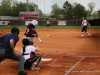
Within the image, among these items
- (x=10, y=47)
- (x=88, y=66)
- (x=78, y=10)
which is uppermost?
(x=78, y=10)

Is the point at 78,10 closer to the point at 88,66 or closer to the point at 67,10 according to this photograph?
the point at 67,10

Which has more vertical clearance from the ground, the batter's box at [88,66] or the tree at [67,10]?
the tree at [67,10]

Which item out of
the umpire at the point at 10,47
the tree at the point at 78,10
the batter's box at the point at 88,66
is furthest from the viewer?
the tree at the point at 78,10

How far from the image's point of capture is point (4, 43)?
A: 451cm

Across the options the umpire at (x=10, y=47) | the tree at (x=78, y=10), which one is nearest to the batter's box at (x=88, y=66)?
the umpire at (x=10, y=47)

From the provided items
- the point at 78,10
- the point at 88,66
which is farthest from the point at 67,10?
the point at 88,66

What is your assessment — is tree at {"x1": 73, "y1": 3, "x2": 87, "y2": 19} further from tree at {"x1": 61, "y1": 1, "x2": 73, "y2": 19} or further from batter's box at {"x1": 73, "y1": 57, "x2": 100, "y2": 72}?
batter's box at {"x1": 73, "y1": 57, "x2": 100, "y2": 72}

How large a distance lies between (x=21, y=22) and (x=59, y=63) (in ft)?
152

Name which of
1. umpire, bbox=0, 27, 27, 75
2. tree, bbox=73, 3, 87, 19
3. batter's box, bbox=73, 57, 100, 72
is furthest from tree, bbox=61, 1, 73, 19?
umpire, bbox=0, 27, 27, 75

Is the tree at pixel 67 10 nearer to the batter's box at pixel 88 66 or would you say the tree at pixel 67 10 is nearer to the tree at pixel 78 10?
the tree at pixel 78 10

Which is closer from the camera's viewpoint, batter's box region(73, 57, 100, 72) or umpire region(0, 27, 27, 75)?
umpire region(0, 27, 27, 75)

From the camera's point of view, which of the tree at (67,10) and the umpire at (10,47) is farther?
the tree at (67,10)

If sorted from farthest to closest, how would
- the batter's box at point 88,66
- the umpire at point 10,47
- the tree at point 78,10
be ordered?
the tree at point 78,10 < the batter's box at point 88,66 < the umpire at point 10,47

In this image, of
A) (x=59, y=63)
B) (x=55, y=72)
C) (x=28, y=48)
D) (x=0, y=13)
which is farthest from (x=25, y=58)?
(x=0, y=13)
